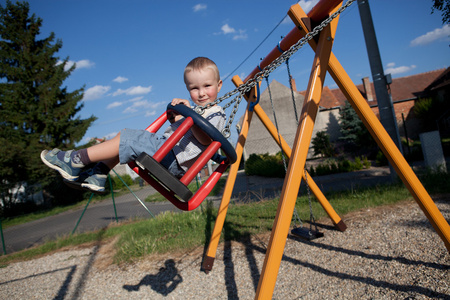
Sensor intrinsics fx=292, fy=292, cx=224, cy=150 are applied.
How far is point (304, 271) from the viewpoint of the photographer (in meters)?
3.08

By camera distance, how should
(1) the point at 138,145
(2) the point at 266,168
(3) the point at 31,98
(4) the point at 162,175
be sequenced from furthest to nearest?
1. (3) the point at 31,98
2. (2) the point at 266,168
3. (1) the point at 138,145
4. (4) the point at 162,175

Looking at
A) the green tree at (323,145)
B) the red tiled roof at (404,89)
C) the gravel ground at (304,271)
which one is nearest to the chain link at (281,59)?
the gravel ground at (304,271)

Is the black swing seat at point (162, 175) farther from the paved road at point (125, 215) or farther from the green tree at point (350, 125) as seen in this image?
the green tree at point (350, 125)

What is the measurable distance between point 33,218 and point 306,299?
11176mm

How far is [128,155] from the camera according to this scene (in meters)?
2.01

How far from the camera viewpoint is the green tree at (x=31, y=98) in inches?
608

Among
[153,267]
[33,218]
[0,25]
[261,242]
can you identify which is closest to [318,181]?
[261,242]

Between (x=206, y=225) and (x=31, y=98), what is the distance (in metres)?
16.0

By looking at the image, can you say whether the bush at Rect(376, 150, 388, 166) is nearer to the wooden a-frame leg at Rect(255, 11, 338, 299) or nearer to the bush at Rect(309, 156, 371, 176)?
the bush at Rect(309, 156, 371, 176)

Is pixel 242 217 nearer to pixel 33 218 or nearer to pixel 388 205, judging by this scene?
pixel 388 205

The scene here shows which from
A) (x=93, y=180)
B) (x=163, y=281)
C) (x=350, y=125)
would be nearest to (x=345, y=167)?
(x=163, y=281)

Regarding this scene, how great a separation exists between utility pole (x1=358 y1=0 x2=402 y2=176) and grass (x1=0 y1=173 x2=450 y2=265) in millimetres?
1116

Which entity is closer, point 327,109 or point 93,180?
point 93,180

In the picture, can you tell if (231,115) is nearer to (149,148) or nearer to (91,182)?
(149,148)
